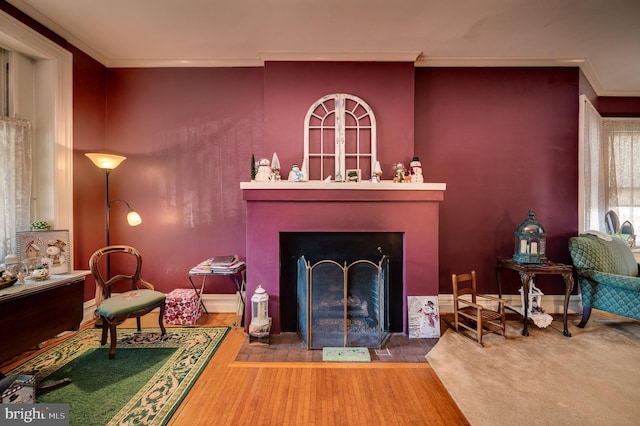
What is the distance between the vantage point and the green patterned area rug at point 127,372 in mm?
1803

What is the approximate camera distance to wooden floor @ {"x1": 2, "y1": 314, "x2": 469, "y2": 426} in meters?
1.75

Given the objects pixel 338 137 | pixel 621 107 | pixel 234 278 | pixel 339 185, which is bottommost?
pixel 234 278

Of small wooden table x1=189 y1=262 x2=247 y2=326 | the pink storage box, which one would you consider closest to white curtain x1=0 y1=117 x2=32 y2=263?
the pink storage box

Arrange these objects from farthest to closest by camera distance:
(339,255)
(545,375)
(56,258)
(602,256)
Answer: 1. (602,256)
2. (339,255)
3. (56,258)
4. (545,375)

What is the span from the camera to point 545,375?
2.17m

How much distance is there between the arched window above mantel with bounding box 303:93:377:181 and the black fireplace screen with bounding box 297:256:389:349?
41.5 inches

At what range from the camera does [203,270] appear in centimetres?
296

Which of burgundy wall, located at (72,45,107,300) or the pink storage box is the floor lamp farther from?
the pink storage box

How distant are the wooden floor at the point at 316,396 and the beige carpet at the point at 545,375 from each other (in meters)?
0.19

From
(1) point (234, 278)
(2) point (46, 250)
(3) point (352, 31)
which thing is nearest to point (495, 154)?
(3) point (352, 31)

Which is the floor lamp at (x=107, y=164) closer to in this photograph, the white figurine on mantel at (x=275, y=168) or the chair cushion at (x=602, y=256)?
the white figurine on mantel at (x=275, y=168)

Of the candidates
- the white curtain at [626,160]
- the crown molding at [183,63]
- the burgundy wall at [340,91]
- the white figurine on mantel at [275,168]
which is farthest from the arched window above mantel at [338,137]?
the white curtain at [626,160]

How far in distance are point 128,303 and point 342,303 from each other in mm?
1984

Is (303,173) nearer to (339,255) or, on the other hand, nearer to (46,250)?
(339,255)
